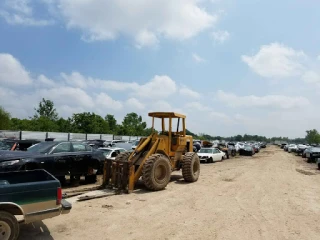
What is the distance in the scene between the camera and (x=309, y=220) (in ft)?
22.9

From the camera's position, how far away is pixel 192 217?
22.8ft

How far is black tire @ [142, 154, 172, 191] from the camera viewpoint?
970 centimetres

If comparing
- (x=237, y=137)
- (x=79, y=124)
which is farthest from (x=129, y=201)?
(x=237, y=137)

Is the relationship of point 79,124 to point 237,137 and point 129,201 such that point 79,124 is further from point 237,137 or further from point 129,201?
point 237,137

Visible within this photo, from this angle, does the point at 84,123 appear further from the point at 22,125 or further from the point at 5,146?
A: the point at 5,146

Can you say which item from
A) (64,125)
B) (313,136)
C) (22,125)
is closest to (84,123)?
(64,125)

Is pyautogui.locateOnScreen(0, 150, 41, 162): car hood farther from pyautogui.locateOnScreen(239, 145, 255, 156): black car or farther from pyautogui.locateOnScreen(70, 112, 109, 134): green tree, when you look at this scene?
pyautogui.locateOnScreen(70, 112, 109, 134): green tree

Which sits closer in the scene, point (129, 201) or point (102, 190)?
point (129, 201)

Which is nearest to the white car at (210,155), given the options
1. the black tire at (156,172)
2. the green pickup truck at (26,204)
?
the black tire at (156,172)

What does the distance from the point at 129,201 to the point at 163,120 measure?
4.59 m

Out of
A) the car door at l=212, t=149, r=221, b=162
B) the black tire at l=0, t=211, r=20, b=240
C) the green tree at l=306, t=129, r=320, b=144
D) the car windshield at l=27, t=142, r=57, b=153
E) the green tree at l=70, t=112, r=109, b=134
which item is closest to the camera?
the black tire at l=0, t=211, r=20, b=240

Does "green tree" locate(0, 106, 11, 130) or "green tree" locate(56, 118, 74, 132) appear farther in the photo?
"green tree" locate(56, 118, 74, 132)

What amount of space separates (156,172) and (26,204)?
5.68 meters

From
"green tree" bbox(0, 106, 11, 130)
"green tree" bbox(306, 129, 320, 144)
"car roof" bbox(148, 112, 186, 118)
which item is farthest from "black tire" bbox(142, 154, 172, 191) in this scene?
"green tree" bbox(306, 129, 320, 144)
